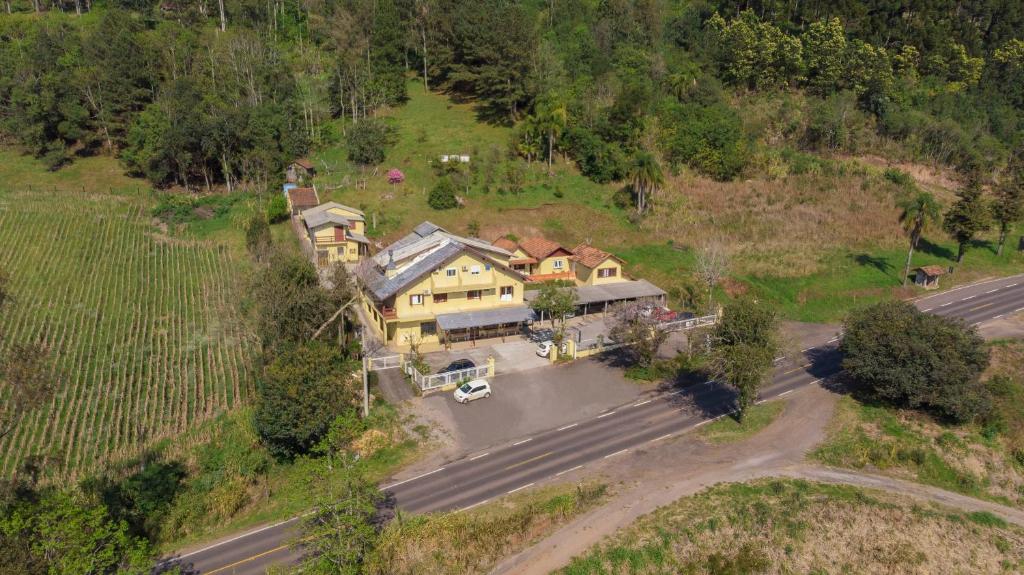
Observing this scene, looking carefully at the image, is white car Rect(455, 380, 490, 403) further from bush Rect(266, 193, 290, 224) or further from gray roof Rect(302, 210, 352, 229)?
bush Rect(266, 193, 290, 224)

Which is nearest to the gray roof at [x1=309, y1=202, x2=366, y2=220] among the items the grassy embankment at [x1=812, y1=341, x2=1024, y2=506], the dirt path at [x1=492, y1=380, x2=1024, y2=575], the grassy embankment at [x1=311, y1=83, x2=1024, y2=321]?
the grassy embankment at [x1=311, y1=83, x2=1024, y2=321]

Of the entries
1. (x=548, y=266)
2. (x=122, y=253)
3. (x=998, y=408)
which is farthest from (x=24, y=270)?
(x=998, y=408)

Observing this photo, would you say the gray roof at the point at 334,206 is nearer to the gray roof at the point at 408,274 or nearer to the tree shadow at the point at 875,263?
the gray roof at the point at 408,274

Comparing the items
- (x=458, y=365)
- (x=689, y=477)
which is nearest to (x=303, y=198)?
(x=458, y=365)

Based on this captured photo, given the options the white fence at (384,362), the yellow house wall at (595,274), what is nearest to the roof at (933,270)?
the yellow house wall at (595,274)

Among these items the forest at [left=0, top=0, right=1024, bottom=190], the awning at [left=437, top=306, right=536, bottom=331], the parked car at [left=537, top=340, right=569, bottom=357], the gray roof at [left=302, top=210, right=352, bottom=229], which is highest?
the forest at [left=0, top=0, right=1024, bottom=190]

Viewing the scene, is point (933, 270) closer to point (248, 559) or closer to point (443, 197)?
point (443, 197)
